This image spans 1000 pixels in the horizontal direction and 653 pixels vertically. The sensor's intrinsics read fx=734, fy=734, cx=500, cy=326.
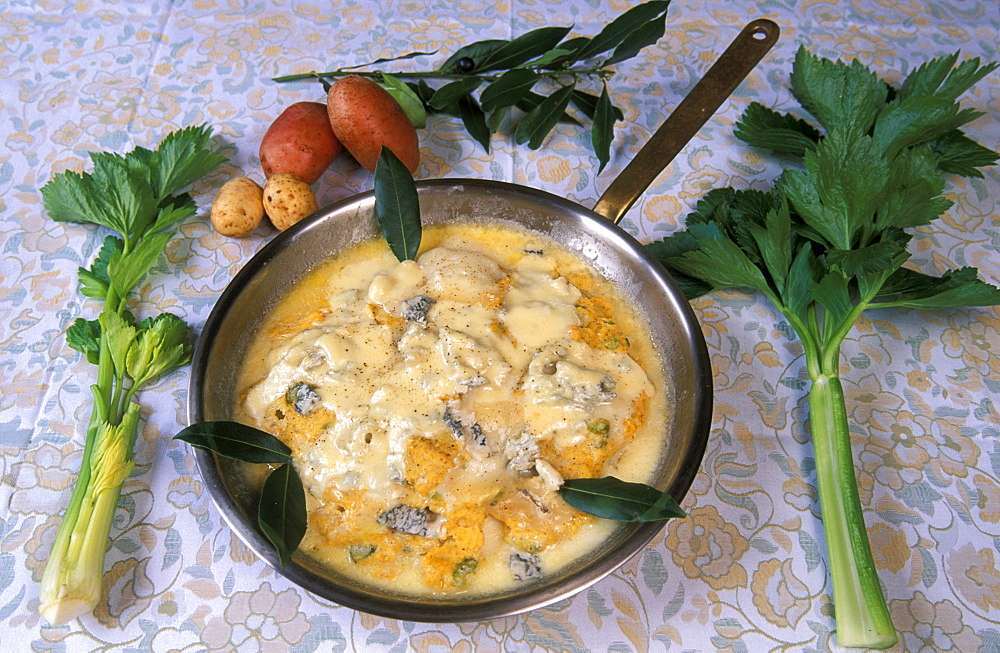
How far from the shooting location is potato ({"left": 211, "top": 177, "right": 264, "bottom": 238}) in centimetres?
207

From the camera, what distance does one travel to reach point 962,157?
2.22m

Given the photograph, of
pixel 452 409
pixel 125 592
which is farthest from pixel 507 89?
pixel 125 592

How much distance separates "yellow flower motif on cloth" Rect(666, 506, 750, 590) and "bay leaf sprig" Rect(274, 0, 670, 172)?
1.13 meters

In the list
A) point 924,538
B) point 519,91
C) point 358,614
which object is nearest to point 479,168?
point 519,91

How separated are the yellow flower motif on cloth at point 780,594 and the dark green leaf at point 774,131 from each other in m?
1.26

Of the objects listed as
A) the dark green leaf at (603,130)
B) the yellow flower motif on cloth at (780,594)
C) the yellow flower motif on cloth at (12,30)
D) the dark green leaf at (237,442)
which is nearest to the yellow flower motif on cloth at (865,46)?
the dark green leaf at (603,130)

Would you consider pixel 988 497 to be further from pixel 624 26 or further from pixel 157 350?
pixel 157 350

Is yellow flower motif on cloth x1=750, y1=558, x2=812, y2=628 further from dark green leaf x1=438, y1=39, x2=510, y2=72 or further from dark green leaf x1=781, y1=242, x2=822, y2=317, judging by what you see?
dark green leaf x1=438, y1=39, x2=510, y2=72

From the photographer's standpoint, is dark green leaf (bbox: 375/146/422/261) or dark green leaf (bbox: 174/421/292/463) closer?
dark green leaf (bbox: 174/421/292/463)

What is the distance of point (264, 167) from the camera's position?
2.19 m

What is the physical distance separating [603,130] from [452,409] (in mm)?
1117

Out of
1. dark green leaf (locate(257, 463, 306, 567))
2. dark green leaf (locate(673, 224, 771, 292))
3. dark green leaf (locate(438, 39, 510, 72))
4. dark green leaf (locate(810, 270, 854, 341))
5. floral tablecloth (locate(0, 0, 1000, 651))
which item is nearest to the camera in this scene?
dark green leaf (locate(257, 463, 306, 567))

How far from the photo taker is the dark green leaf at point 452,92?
2242 mm

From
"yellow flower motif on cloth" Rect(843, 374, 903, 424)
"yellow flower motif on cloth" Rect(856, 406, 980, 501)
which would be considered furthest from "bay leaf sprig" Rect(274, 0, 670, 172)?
"yellow flower motif on cloth" Rect(856, 406, 980, 501)
